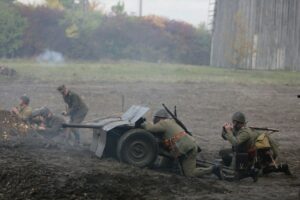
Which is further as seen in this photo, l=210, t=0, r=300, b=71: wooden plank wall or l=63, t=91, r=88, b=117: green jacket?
l=210, t=0, r=300, b=71: wooden plank wall

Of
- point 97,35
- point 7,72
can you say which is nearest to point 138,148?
point 7,72

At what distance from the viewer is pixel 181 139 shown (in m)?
11.6

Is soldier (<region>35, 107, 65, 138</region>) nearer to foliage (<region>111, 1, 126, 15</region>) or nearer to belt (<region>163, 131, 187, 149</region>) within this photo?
belt (<region>163, 131, 187, 149</region>)

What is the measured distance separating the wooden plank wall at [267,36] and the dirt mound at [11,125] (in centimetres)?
2130

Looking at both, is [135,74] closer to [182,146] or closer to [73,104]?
[73,104]

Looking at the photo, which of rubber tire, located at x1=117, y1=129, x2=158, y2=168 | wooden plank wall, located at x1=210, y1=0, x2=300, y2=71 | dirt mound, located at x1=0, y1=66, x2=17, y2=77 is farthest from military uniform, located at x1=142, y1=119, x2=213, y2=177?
wooden plank wall, located at x1=210, y1=0, x2=300, y2=71

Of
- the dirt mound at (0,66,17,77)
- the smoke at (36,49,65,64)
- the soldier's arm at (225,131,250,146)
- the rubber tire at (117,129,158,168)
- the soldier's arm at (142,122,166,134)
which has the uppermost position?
the smoke at (36,49,65,64)

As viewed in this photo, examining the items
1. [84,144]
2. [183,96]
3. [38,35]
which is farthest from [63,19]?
[84,144]

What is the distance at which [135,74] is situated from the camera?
29016mm

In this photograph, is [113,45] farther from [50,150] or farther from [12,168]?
[12,168]

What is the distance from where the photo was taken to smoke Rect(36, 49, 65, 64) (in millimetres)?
33678

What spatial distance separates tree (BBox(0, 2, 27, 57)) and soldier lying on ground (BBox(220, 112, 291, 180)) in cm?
2337

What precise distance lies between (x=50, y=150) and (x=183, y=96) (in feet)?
39.7

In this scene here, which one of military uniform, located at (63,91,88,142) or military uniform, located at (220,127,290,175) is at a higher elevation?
military uniform, located at (63,91,88,142)
